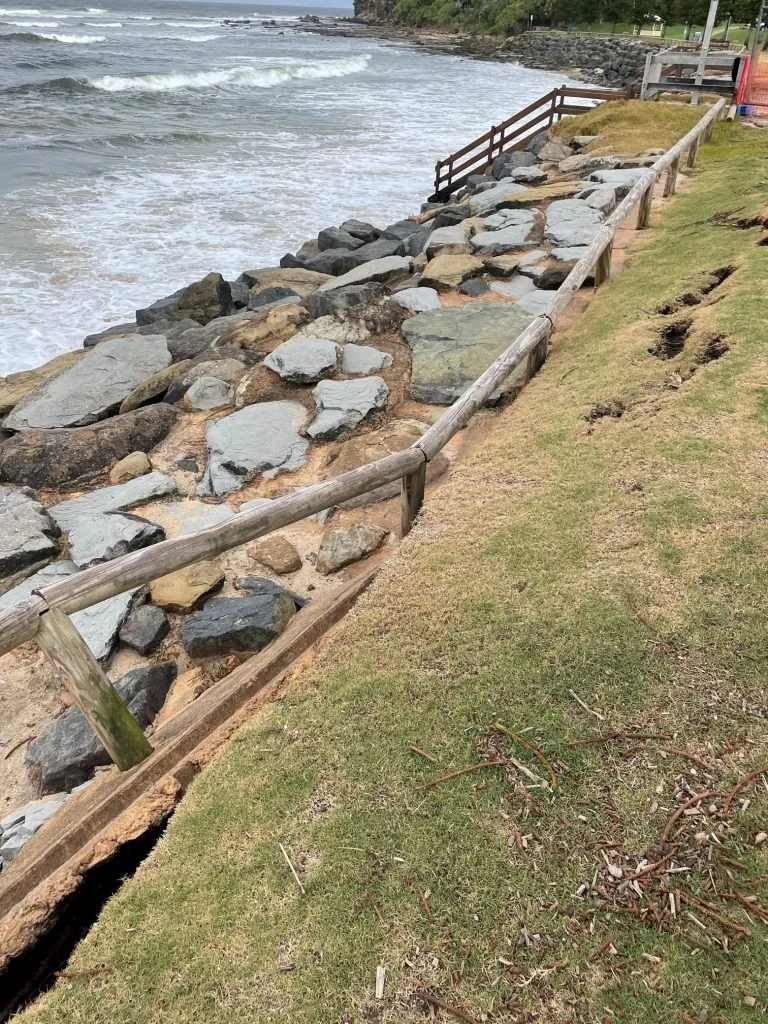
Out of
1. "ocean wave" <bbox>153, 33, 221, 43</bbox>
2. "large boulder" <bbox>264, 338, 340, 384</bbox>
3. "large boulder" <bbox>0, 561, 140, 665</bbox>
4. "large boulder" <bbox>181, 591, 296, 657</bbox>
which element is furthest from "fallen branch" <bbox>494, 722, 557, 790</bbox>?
"ocean wave" <bbox>153, 33, 221, 43</bbox>

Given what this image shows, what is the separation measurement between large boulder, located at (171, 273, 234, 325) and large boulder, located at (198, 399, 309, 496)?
4.78 metres

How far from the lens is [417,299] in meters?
8.18

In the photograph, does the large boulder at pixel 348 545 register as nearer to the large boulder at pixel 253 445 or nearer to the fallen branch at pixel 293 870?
the large boulder at pixel 253 445

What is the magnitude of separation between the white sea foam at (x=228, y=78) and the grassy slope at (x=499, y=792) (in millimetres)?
39192

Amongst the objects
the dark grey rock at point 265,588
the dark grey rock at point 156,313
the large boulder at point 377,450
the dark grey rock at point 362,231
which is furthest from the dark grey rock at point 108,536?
the dark grey rock at point 362,231

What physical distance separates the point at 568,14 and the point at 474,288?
89.2m

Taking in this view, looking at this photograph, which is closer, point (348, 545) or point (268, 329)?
point (348, 545)

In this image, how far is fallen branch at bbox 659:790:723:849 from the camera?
2.32 m

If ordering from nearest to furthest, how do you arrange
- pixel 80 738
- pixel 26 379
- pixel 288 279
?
pixel 80 738 < pixel 26 379 < pixel 288 279

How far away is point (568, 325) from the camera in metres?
6.95

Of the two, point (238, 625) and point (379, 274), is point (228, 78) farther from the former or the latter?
point (238, 625)

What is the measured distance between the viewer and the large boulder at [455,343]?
6500mm

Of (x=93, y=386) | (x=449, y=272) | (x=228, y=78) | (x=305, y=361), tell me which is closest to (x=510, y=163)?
(x=449, y=272)

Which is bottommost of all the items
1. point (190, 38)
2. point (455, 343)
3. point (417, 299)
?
point (455, 343)
